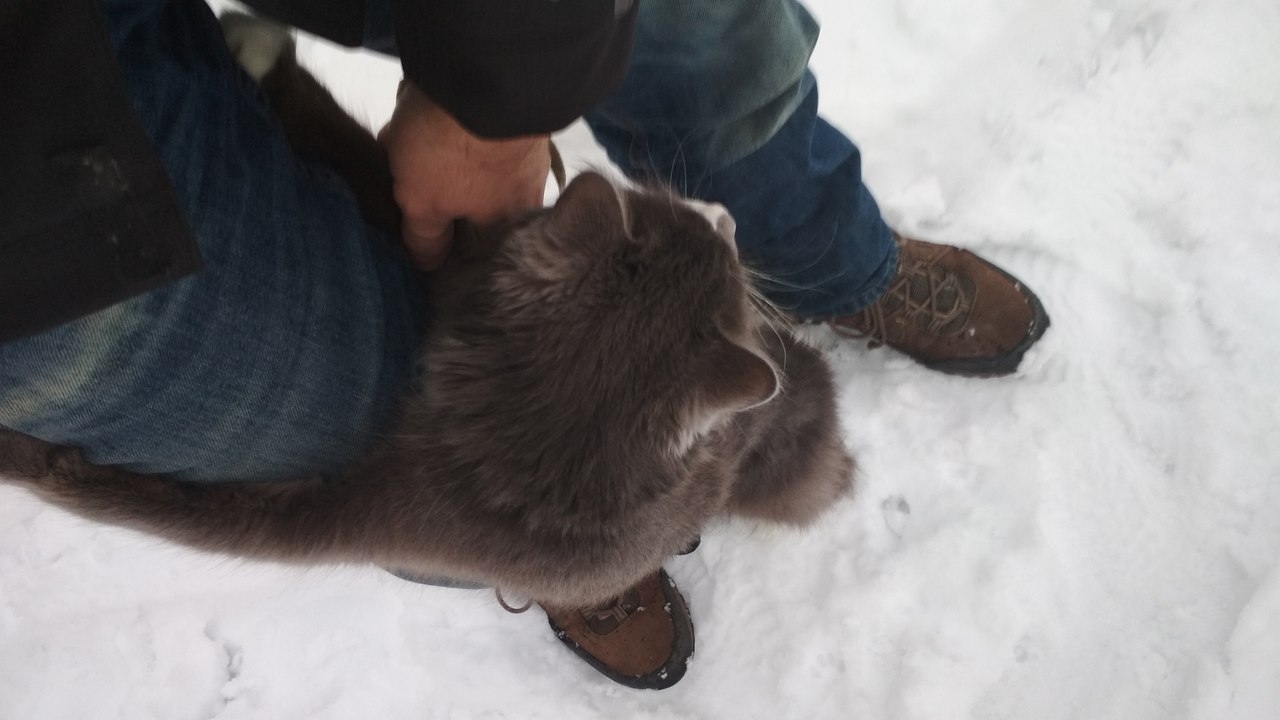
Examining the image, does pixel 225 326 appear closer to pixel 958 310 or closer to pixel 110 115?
pixel 110 115

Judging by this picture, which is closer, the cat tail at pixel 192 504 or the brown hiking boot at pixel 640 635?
the cat tail at pixel 192 504

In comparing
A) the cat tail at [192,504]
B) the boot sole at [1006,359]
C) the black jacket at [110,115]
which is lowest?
the boot sole at [1006,359]

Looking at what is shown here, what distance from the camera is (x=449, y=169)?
805 millimetres

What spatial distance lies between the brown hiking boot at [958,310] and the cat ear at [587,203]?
96 cm

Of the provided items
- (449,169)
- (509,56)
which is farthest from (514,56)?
A: (449,169)

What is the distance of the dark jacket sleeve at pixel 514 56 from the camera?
56cm

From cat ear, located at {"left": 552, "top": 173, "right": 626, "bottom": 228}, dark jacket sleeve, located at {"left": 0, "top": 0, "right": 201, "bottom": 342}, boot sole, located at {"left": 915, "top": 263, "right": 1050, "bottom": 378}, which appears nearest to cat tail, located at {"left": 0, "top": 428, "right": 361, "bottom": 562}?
dark jacket sleeve, located at {"left": 0, "top": 0, "right": 201, "bottom": 342}

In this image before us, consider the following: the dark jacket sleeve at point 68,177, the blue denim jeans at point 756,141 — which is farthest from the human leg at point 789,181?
the dark jacket sleeve at point 68,177

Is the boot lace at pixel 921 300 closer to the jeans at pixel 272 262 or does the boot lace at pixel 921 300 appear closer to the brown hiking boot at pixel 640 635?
the jeans at pixel 272 262

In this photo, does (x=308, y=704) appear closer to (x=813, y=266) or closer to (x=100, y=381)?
(x=100, y=381)

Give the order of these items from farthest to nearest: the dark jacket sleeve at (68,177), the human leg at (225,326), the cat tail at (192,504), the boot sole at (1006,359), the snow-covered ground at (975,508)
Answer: the boot sole at (1006,359)
the snow-covered ground at (975,508)
the cat tail at (192,504)
the human leg at (225,326)
the dark jacket sleeve at (68,177)

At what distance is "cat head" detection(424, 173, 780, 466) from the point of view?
0.87 m

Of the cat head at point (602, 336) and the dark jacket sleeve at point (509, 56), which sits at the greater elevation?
the dark jacket sleeve at point (509, 56)

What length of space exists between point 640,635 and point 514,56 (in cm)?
141
